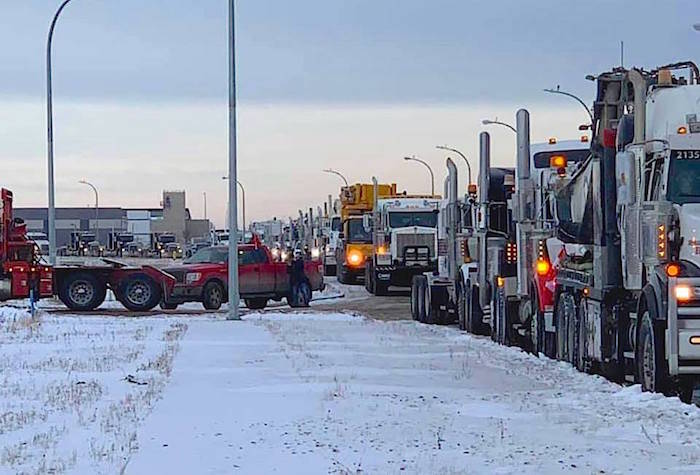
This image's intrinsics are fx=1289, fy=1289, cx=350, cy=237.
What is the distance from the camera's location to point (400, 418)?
466 inches

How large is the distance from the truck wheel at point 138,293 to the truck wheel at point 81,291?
578mm

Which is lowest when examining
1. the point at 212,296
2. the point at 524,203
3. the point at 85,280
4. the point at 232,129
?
the point at 212,296

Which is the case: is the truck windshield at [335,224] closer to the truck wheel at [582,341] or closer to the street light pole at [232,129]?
the street light pole at [232,129]

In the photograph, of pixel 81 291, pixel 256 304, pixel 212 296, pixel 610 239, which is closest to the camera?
pixel 610 239

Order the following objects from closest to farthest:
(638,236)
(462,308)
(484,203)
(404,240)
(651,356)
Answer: (651,356) < (638,236) < (484,203) < (462,308) < (404,240)

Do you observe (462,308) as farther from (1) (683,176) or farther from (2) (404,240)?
(2) (404,240)

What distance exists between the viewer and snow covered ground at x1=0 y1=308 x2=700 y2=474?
379 inches

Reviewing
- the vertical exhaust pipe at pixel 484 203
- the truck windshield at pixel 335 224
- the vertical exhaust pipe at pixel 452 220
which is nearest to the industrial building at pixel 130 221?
the truck windshield at pixel 335 224

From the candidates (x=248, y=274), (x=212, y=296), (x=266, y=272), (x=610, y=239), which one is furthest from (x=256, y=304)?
(x=610, y=239)

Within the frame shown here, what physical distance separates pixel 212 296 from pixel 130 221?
9436 centimetres

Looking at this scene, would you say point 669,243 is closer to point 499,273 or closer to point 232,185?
point 499,273

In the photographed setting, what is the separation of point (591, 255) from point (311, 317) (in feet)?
42.6

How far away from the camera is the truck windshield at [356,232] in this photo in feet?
159

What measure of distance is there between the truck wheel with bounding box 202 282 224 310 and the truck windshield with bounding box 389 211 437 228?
9019 mm
